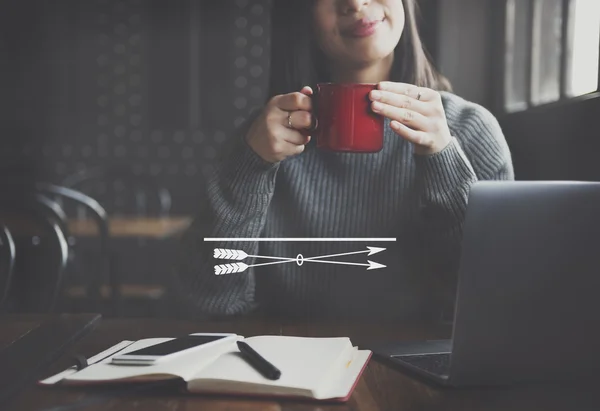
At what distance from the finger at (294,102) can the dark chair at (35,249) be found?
43 centimetres

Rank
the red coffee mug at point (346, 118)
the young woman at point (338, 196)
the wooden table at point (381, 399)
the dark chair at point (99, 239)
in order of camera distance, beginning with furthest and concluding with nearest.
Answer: the dark chair at point (99, 239) < the young woman at point (338, 196) < the red coffee mug at point (346, 118) < the wooden table at point (381, 399)

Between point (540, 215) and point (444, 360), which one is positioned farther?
point (444, 360)

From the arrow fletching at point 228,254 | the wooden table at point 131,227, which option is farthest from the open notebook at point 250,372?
the wooden table at point 131,227

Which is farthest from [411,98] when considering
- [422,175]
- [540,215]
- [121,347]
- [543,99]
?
[121,347]

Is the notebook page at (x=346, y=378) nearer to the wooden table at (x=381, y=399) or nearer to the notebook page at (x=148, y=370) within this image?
the wooden table at (x=381, y=399)

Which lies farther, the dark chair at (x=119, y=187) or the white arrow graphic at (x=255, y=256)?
the dark chair at (x=119, y=187)

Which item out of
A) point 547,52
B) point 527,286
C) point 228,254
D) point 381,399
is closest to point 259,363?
point 381,399

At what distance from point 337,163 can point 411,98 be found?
16cm

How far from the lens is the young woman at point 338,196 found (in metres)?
1.01

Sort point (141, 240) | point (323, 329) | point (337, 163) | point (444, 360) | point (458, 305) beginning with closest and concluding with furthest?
point (458, 305), point (444, 360), point (323, 329), point (337, 163), point (141, 240)

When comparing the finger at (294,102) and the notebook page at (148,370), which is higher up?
the finger at (294,102)

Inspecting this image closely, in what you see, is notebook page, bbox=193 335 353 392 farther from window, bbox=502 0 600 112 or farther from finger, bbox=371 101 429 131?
window, bbox=502 0 600 112

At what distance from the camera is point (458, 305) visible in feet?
Answer: 2.04

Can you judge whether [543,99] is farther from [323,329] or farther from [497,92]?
[323,329]
